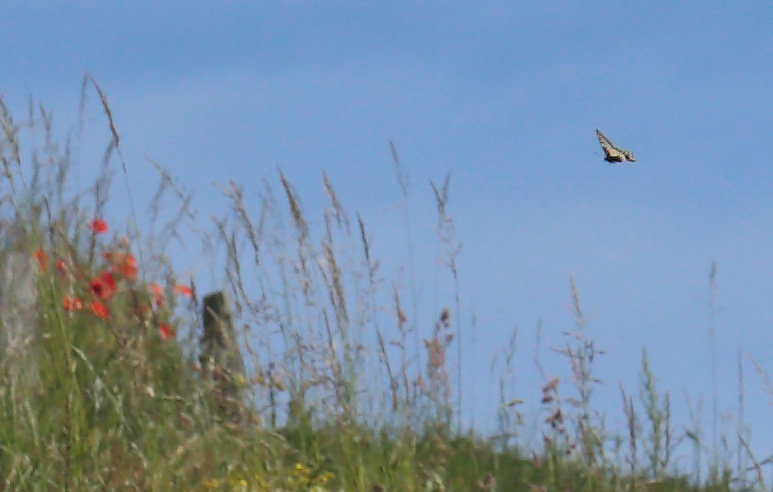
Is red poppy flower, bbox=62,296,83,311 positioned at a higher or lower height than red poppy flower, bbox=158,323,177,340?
higher

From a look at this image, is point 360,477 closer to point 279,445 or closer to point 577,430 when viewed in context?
point 279,445

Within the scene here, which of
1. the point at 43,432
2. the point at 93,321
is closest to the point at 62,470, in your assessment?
the point at 43,432

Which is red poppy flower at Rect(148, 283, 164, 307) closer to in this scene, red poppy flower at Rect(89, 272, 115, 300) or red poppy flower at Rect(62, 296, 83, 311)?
red poppy flower at Rect(89, 272, 115, 300)

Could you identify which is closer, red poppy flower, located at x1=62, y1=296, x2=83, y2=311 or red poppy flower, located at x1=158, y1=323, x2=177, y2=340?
red poppy flower, located at x1=62, y1=296, x2=83, y2=311

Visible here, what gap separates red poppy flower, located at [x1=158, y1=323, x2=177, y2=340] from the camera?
15.8 ft

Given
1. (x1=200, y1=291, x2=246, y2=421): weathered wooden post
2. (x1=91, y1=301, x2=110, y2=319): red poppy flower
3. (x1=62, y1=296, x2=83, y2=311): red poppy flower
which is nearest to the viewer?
(x1=200, y1=291, x2=246, y2=421): weathered wooden post

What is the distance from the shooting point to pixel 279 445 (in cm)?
379

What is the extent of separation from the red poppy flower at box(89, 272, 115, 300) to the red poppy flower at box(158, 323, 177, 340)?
0.91 feet

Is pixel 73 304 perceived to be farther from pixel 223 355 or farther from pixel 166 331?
pixel 223 355

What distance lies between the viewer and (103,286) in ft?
15.8

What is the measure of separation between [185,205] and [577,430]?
1.63 metres

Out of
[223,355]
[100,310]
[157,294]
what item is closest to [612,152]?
[223,355]

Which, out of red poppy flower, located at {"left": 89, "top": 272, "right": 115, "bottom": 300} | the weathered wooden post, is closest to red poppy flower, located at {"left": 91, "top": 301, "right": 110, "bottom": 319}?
red poppy flower, located at {"left": 89, "top": 272, "right": 115, "bottom": 300}

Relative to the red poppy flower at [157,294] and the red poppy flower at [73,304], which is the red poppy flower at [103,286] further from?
the red poppy flower at [157,294]
